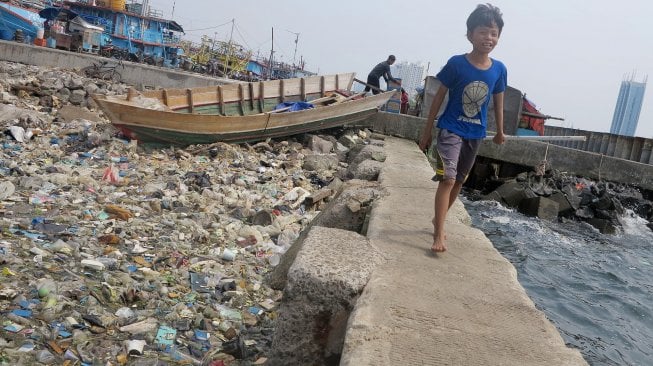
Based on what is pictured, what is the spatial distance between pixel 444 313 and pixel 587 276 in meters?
5.38

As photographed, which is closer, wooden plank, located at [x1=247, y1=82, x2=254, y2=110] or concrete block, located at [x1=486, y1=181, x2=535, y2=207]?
concrete block, located at [x1=486, y1=181, x2=535, y2=207]

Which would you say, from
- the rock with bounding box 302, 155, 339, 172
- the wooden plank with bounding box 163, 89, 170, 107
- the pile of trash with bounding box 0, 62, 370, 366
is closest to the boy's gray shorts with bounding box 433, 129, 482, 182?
the pile of trash with bounding box 0, 62, 370, 366

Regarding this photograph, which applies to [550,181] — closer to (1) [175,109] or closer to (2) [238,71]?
(1) [175,109]

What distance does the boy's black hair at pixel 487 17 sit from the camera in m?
2.93

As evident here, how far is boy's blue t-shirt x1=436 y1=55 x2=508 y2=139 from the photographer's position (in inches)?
119

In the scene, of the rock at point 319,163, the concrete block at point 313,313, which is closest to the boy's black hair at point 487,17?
the concrete block at point 313,313

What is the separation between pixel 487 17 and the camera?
2932mm

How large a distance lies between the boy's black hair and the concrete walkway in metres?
1.33

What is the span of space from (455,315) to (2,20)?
27223mm

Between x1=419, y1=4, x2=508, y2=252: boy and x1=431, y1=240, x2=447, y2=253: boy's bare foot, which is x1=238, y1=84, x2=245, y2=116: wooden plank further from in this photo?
x1=431, y1=240, x2=447, y2=253: boy's bare foot

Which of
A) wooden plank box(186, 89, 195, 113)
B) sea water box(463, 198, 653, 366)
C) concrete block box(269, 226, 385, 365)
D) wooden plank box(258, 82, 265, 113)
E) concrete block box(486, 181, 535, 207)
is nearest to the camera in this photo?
concrete block box(269, 226, 385, 365)

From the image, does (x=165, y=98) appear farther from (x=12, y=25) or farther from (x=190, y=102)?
(x=12, y=25)

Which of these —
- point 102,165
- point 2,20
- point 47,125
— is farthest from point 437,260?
point 2,20

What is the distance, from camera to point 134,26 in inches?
1249
